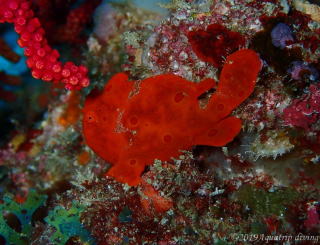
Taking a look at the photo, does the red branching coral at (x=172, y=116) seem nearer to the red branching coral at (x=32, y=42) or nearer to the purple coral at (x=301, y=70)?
the purple coral at (x=301, y=70)

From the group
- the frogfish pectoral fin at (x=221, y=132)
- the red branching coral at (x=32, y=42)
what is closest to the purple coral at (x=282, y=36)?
the frogfish pectoral fin at (x=221, y=132)

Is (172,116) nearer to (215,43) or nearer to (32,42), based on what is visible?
(215,43)

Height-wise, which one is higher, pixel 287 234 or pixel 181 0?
pixel 181 0

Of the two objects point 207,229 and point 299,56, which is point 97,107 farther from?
point 299,56

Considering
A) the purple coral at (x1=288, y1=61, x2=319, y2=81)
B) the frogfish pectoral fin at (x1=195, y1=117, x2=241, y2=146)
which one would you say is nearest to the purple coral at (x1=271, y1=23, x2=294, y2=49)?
the purple coral at (x1=288, y1=61, x2=319, y2=81)

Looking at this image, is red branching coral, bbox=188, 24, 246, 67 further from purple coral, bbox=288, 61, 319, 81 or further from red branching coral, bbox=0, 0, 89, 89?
red branching coral, bbox=0, 0, 89, 89

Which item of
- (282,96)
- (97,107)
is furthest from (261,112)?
(97,107)
